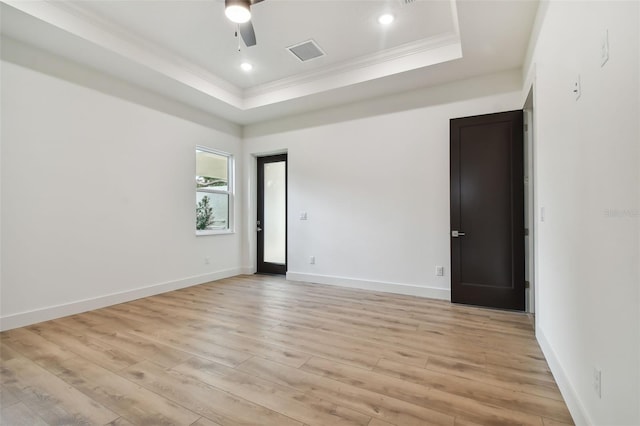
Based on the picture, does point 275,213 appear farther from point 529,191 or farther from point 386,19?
point 529,191

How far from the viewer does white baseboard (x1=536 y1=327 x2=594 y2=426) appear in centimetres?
146

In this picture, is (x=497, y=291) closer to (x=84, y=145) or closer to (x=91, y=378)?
(x=91, y=378)

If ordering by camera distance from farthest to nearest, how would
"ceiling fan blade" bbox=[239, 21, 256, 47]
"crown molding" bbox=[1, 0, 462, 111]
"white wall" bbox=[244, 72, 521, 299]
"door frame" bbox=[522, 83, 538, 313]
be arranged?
"white wall" bbox=[244, 72, 521, 299]
"door frame" bbox=[522, 83, 538, 313]
"crown molding" bbox=[1, 0, 462, 111]
"ceiling fan blade" bbox=[239, 21, 256, 47]

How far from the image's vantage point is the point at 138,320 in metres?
3.13

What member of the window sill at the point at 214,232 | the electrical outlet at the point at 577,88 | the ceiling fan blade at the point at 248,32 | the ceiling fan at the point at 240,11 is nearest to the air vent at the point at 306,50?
the ceiling fan blade at the point at 248,32

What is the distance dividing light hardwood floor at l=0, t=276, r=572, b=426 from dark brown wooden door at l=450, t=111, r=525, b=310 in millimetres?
293

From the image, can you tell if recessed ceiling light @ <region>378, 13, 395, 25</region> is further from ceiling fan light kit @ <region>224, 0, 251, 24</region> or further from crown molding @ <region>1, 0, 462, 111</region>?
ceiling fan light kit @ <region>224, 0, 251, 24</region>

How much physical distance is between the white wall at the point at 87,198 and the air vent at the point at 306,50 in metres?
2.15

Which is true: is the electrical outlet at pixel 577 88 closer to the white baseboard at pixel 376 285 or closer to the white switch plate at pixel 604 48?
the white switch plate at pixel 604 48

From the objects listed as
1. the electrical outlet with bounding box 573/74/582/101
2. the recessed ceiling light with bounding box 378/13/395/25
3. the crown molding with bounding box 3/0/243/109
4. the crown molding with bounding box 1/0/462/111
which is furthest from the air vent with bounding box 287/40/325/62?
the electrical outlet with bounding box 573/74/582/101

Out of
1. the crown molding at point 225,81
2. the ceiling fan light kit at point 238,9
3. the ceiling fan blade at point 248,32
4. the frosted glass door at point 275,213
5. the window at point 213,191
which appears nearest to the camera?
the ceiling fan light kit at point 238,9

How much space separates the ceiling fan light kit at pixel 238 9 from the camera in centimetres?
221

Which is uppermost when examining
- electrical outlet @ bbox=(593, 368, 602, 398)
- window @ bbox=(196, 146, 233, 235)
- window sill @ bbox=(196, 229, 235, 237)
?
window @ bbox=(196, 146, 233, 235)

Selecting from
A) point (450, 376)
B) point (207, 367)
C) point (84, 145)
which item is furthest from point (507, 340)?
point (84, 145)
